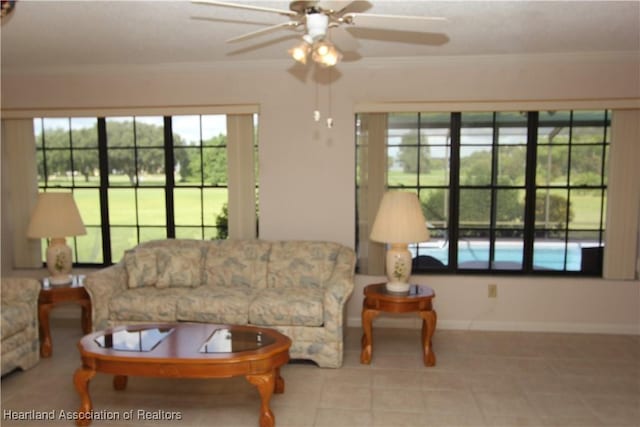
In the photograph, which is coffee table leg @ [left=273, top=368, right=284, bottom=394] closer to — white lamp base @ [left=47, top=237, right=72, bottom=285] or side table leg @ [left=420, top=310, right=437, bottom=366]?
side table leg @ [left=420, top=310, right=437, bottom=366]

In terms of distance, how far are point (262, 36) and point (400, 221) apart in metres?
1.84

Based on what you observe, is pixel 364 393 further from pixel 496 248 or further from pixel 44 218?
pixel 44 218

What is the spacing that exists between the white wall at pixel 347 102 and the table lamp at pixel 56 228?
46.4 inches

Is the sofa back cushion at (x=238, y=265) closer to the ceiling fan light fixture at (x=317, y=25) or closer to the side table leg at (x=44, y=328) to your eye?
the side table leg at (x=44, y=328)

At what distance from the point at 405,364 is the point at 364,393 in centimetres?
62

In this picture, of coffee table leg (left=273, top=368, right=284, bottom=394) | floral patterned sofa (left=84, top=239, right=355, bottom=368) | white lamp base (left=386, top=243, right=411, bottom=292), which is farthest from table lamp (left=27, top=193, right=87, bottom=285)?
white lamp base (left=386, top=243, right=411, bottom=292)

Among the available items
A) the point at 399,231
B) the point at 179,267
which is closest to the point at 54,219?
the point at 179,267

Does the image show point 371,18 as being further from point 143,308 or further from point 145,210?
point 145,210

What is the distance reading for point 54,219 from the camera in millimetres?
4051

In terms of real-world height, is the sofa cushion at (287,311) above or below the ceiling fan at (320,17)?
below

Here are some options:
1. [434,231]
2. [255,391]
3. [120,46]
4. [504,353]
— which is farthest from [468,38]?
[255,391]

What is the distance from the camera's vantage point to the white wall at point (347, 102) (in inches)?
169

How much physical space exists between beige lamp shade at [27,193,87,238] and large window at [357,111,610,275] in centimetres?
264

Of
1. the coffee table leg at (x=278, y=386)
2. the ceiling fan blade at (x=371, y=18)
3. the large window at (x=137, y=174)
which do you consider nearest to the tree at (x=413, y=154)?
the large window at (x=137, y=174)
